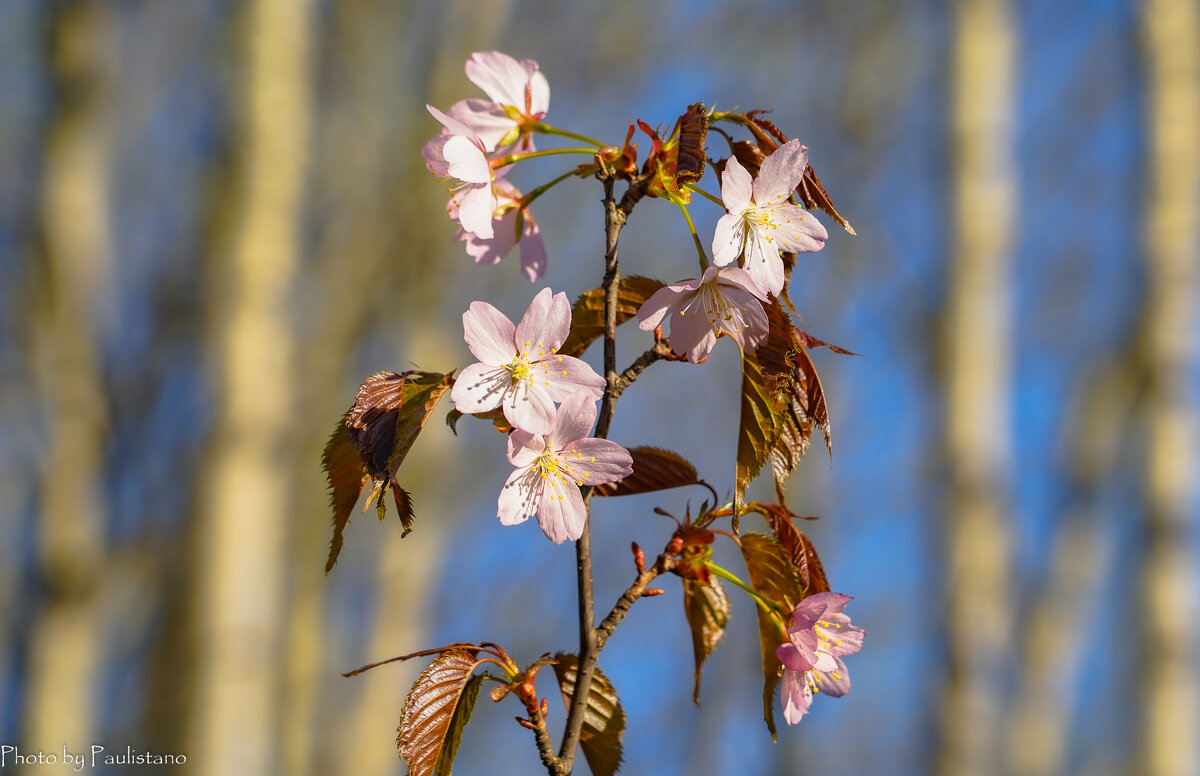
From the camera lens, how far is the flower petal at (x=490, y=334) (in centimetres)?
68

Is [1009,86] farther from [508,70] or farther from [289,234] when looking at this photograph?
[508,70]

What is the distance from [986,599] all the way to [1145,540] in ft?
2.95

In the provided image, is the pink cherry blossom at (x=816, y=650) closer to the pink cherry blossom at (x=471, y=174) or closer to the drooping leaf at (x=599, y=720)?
the drooping leaf at (x=599, y=720)

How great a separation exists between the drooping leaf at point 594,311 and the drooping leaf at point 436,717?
273mm

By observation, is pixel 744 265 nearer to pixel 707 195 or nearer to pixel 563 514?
pixel 707 195

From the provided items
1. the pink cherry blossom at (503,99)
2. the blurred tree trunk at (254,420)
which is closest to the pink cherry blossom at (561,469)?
the pink cherry blossom at (503,99)

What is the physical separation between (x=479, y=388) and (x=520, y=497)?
0.09 m

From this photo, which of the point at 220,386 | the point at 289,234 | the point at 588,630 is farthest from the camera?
the point at 289,234

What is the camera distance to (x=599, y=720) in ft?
2.42

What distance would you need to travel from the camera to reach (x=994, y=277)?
9.94 feet

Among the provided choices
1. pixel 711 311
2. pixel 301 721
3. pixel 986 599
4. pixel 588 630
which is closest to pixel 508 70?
pixel 711 311

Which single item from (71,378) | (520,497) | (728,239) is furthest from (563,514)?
(71,378)

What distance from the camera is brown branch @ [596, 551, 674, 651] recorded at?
2.21 ft

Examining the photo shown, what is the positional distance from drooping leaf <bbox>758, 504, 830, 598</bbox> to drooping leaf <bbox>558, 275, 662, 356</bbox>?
21cm
